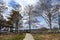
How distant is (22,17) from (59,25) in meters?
9.55

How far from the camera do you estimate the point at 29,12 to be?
118 feet

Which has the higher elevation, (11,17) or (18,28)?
(11,17)

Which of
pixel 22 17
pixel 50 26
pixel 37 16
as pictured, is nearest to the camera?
pixel 50 26

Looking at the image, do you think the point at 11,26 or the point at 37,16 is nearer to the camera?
the point at 37,16

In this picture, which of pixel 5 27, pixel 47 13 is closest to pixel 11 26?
pixel 5 27

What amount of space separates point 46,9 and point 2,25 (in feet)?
40.5

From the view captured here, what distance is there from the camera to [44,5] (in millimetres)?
34906

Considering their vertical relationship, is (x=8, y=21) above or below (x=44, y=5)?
below

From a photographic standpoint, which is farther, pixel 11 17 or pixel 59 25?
pixel 11 17

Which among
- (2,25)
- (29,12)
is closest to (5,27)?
(2,25)

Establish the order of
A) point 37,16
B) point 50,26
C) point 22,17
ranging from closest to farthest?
point 50,26 < point 37,16 < point 22,17

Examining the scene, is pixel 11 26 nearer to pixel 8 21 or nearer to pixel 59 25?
pixel 8 21

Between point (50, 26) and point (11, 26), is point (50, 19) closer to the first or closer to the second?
point (50, 26)

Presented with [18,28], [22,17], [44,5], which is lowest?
[18,28]
